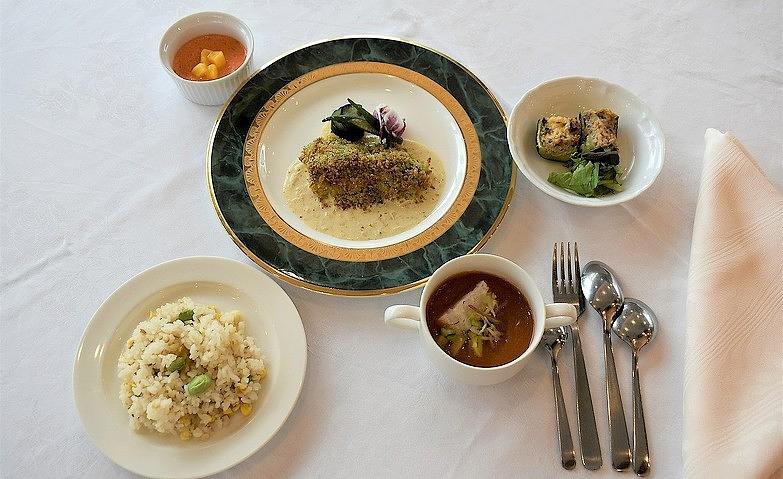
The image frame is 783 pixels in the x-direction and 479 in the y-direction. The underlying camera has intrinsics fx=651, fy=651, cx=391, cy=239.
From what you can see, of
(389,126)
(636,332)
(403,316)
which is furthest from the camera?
(389,126)

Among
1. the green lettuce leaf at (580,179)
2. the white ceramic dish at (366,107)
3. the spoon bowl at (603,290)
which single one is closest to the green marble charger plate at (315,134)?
the white ceramic dish at (366,107)

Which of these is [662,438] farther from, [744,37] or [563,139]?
[744,37]

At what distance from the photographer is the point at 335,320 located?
1.32 meters

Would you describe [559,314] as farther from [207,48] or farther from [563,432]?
[207,48]

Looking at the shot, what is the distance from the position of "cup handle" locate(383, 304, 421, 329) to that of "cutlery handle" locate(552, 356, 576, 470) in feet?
0.96

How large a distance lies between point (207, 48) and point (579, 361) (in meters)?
1.15

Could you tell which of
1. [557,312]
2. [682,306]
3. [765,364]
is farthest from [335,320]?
[765,364]

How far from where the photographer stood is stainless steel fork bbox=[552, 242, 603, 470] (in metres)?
1.15

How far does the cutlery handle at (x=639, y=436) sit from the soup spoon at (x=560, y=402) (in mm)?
109

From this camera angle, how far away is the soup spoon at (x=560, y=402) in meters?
1.16

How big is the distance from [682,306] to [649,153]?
35cm

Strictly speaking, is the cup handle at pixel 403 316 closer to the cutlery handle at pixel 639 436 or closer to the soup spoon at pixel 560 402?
the soup spoon at pixel 560 402

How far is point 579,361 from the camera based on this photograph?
123cm

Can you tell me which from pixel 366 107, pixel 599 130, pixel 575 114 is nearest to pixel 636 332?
pixel 599 130
